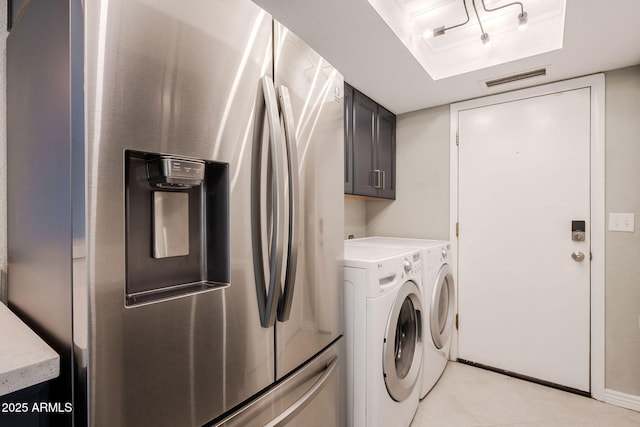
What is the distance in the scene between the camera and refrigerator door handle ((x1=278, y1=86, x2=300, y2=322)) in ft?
3.11

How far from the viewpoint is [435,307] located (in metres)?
2.06

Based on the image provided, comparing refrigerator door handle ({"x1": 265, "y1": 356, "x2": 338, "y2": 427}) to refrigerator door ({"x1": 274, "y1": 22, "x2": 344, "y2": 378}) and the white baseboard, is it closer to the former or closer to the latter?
refrigerator door ({"x1": 274, "y1": 22, "x2": 344, "y2": 378})

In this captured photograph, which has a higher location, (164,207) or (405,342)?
(164,207)

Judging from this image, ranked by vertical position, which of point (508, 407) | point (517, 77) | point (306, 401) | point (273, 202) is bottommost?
point (508, 407)

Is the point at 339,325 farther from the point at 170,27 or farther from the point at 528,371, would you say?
the point at 528,371

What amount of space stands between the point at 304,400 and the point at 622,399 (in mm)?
2346

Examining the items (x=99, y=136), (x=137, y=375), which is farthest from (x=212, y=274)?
(x=99, y=136)

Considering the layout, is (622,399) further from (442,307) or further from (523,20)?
(523,20)

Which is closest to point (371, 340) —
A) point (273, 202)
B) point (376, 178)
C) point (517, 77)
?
point (273, 202)

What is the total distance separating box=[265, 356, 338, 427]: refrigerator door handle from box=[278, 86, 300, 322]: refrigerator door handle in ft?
1.04

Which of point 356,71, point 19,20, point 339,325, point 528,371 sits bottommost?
point 528,371

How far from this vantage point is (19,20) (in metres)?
0.87

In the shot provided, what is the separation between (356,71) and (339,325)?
164 cm

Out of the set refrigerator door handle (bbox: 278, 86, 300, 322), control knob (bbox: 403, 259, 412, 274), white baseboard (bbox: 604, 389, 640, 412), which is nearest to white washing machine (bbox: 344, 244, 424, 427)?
control knob (bbox: 403, 259, 412, 274)
